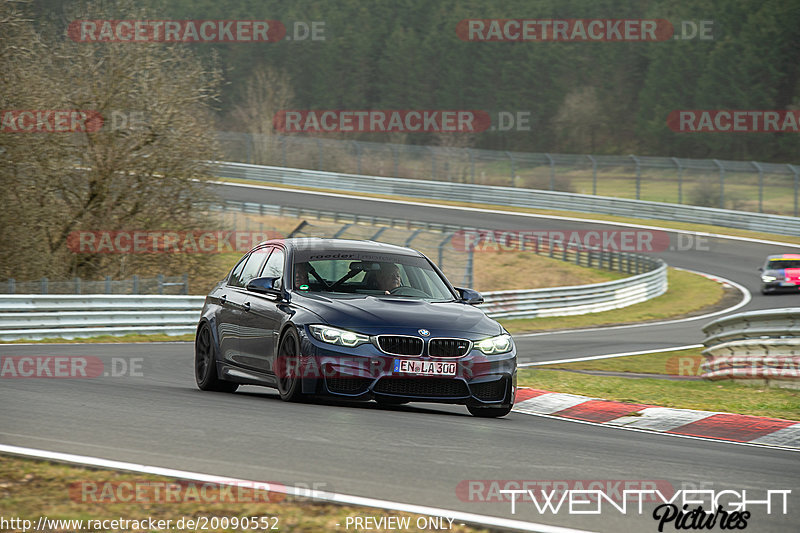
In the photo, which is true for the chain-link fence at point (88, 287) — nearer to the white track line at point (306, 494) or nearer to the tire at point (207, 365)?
the tire at point (207, 365)

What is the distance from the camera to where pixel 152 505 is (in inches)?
208

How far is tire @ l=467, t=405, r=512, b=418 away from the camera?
974 centimetres

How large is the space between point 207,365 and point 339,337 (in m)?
2.59

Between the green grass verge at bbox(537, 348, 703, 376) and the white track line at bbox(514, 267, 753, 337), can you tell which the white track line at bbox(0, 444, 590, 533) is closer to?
the green grass verge at bbox(537, 348, 703, 376)

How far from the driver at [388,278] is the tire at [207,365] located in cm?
190

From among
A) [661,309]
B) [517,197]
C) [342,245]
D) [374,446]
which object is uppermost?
[342,245]

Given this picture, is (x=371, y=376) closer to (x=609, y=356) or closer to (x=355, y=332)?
(x=355, y=332)

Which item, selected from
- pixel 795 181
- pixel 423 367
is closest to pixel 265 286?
pixel 423 367

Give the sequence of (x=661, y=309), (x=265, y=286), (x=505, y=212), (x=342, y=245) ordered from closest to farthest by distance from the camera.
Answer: (x=265, y=286) → (x=342, y=245) → (x=661, y=309) → (x=505, y=212)

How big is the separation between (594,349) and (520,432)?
14.4m

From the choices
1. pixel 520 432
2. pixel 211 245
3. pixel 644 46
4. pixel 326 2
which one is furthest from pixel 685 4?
pixel 520 432

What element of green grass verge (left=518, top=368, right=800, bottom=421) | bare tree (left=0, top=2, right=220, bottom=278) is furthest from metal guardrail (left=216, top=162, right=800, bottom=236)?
green grass verge (left=518, top=368, right=800, bottom=421)

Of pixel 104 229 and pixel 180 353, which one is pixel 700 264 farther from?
pixel 180 353

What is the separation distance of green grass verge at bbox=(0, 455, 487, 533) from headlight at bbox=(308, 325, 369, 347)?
130 inches
